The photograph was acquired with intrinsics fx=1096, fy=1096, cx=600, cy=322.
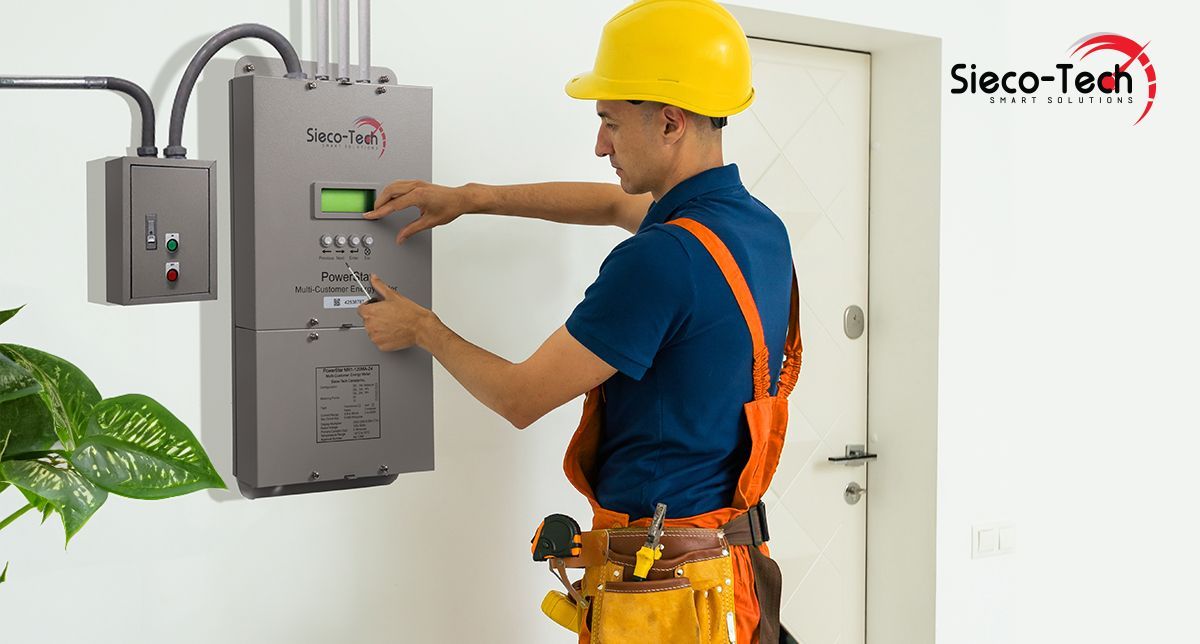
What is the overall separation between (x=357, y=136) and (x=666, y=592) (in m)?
0.75

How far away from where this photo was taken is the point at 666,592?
1486 millimetres

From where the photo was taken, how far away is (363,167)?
151 centimetres

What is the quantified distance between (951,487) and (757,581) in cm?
112

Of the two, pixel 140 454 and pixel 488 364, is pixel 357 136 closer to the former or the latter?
pixel 488 364

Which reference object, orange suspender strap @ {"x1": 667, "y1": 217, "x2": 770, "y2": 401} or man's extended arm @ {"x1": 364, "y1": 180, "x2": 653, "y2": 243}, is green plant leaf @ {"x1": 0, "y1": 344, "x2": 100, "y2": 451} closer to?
man's extended arm @ {"x1": 364, "y1": 180, "x2": 653, "y2": 243}

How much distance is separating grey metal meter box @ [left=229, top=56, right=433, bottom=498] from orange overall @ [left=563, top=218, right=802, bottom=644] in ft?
0.85

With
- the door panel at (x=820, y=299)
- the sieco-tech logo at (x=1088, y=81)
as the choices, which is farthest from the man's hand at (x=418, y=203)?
the sieco-tech logo at (x=1088, y=81)

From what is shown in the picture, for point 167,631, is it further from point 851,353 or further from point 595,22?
point 851,353

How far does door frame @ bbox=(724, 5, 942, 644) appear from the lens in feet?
8.29

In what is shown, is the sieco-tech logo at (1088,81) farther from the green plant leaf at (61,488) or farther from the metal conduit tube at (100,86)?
the green plant leaf at (61,488)

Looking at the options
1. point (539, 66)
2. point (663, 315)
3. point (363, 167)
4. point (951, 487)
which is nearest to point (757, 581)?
point (663, 315)

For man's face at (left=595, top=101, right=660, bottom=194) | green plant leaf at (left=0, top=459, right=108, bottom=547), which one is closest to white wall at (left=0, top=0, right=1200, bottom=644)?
man's face at (left=595, top=101, right=660, bottom=194)

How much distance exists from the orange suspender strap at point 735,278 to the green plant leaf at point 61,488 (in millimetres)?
825

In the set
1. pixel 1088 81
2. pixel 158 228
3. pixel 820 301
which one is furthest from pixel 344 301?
pixel 1088 81
